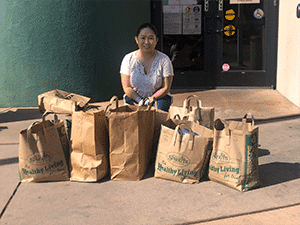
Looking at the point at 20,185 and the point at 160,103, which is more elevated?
the point at 160,103

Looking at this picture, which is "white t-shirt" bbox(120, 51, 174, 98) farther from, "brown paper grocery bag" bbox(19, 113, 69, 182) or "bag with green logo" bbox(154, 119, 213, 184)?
"brown paper grocery bag" bbox(19, 113, 69, 182)

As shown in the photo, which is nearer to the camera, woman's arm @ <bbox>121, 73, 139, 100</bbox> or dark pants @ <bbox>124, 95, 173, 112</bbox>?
woman's arm @ <bbox>121, 73, 139, 100</bbox>

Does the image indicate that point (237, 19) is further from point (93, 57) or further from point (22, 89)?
point (22, 89)

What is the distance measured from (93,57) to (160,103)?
2.76 m

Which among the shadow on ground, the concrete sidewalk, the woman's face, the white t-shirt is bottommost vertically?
the concrete sidewalk

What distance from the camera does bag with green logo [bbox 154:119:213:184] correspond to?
12.4ft

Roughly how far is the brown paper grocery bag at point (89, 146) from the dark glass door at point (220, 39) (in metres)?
4.52

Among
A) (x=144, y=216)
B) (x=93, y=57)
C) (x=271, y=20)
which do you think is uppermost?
(x=271, y=20)

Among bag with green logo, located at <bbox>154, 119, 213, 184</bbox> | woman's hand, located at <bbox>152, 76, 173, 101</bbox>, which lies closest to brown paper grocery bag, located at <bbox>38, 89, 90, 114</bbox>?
woman's hand, located at <bbox>152, 76, 173, 101</bbox>

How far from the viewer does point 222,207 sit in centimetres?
346

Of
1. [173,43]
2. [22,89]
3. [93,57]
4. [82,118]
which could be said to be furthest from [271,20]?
[82,118]

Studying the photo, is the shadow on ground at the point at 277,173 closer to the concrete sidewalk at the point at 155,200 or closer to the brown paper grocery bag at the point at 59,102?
the concrete sidewalk at the point at 155,200

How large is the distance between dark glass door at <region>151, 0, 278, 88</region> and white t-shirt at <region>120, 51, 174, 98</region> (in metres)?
3.41

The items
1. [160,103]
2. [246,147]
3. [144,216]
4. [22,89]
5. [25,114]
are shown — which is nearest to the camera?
[144,216]
